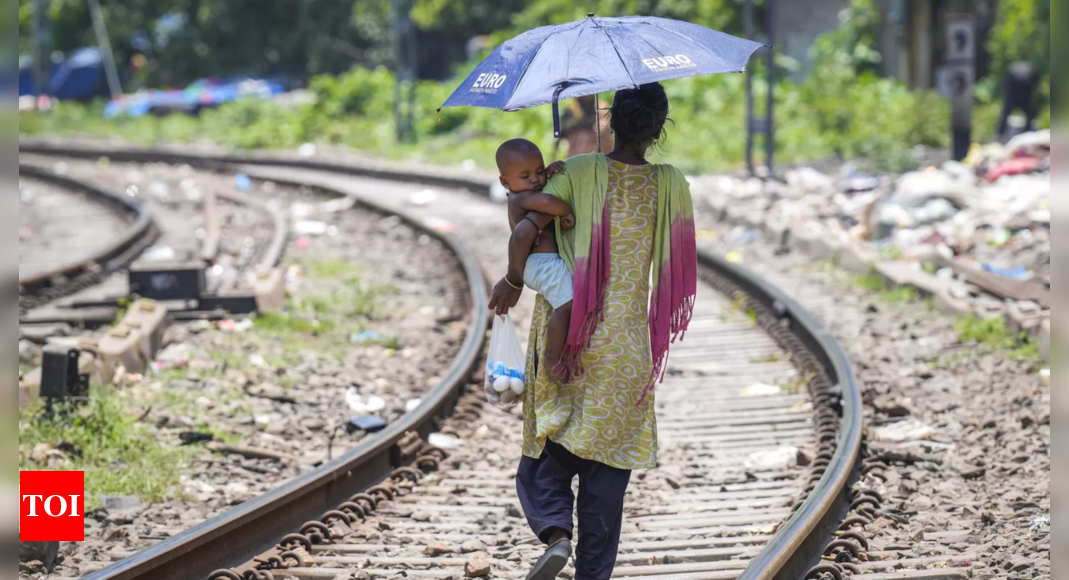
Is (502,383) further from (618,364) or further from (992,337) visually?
(992,337)

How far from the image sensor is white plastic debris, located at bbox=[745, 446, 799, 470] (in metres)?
5.87

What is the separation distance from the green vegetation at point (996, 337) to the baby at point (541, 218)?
15.3 ft

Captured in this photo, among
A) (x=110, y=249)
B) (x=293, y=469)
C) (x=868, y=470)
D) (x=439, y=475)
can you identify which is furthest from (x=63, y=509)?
(x=110, y=249)

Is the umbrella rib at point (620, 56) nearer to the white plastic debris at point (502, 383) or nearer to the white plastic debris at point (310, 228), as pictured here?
the white plastic debris at point (502, 383)

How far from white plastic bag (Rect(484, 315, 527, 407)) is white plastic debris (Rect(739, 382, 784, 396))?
350 cm

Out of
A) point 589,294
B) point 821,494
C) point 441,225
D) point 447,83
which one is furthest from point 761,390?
point 447,83

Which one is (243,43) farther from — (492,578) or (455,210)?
(492,578)

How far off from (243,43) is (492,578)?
139 ft

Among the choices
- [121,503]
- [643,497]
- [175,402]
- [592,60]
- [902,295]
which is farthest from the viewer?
[902,295]

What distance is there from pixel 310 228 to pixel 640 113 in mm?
11604

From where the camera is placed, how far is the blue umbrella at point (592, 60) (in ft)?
11.7

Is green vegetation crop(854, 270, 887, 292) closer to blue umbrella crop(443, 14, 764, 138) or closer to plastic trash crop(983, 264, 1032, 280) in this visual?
plastic trash crop(983, 264, 1032, 280)

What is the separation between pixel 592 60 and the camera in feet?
11.9

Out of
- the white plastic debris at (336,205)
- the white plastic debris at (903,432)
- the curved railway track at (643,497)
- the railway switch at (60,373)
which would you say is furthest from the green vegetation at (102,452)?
the white plastic debris at (336,205)
